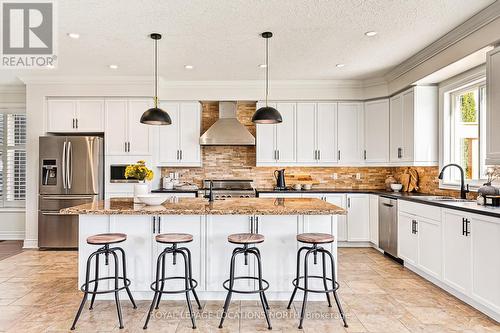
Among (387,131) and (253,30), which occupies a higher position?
(253,30)

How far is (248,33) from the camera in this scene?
3660 mm

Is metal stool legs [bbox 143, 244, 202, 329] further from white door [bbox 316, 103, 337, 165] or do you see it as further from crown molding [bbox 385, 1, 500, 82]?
crown molding [bbox 385, 1, 500, 82]

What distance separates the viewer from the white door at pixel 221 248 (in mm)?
3264

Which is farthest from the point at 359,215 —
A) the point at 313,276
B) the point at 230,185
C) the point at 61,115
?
the point at 61,115

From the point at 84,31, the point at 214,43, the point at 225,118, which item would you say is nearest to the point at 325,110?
the point at 225,118

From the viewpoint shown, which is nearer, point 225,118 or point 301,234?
point 301,234

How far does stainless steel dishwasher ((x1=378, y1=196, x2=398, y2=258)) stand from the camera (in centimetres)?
462

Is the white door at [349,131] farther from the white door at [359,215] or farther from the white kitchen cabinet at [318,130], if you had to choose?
the white door at [359,215]

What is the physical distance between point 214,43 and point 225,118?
1.99 meters

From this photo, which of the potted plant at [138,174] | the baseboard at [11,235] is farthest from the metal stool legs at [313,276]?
the baseboard at [11,235]

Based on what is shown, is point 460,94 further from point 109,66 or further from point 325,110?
point 109,66

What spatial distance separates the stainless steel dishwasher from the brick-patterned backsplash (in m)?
0.98

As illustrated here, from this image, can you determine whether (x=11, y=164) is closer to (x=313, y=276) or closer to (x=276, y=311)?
(x=276, y=311)

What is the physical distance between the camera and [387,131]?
5422 mm
